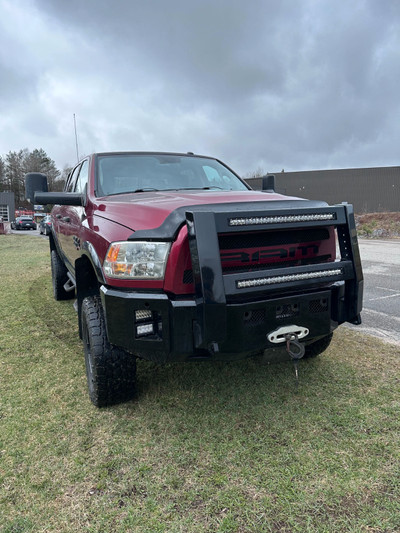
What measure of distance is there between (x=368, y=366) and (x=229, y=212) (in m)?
2.11

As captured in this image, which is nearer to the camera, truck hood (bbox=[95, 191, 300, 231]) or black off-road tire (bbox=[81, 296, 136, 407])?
truck hood (bbox=[95, 191, 300, 231])

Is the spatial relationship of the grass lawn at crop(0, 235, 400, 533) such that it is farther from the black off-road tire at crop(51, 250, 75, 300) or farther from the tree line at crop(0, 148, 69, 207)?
the tree line at crop(0, 148, 69, 207)

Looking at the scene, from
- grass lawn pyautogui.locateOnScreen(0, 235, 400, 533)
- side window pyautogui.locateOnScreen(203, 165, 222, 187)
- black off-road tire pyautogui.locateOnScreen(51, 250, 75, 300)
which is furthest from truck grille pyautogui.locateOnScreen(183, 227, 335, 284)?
black off-road tire pyautogui.locateOnScreen(51, 250, 75, 300)

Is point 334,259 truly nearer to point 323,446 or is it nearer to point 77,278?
point 323,446

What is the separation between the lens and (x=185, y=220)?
2080 millimetres

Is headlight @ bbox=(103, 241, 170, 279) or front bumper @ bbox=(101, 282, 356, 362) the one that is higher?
headlight @ bbox=(103, 241, 170, 279)

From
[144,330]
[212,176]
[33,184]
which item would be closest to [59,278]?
[33,184]

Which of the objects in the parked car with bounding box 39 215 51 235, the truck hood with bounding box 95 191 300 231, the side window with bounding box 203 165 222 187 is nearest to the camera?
the truck hood with bounding box 95 191 300 231

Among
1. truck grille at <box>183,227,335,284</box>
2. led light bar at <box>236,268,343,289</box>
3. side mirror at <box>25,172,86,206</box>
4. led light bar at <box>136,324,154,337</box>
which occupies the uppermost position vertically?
side mirror at <box>25,172,86,206</box>

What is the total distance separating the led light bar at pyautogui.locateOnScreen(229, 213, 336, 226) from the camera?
2075 mm

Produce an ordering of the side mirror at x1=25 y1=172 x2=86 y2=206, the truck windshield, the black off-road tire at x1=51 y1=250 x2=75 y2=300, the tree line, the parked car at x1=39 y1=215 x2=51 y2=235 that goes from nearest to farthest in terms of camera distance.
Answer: the side mirror at x1=25 y1=172 x2=86 y2=206
the truck windshield
the black off-road tire at x1=51 y1=250 x2=75 y2=300
the parked car at x1=39 y1=215 x2=51 y2=235
the tree line

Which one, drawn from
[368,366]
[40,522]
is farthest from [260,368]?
[40,522]

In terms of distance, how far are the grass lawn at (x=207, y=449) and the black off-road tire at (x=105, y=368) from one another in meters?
0.11

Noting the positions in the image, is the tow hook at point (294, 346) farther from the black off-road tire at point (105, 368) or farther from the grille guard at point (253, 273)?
the black off-road tire at point (105, 368)
